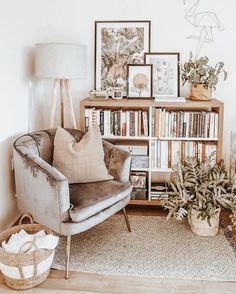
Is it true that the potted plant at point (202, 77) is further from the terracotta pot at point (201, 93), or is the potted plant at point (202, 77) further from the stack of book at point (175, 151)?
the stack of book at point (175, 151)

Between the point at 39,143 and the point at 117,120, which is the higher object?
the point at 117,120

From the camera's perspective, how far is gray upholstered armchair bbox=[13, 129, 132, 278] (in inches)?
98.0

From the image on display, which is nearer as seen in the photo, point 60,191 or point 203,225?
point 60,191

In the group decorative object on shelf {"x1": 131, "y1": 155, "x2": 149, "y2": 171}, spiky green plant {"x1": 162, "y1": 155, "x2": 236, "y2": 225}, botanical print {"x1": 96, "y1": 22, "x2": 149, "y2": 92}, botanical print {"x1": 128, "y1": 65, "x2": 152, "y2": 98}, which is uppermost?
botanical print {"x1": 96, "y1": 22, "x2": 149, "y2": 92}

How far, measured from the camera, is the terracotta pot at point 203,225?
9.97 feet

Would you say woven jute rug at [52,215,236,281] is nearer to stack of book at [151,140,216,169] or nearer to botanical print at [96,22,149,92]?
stack of book at [151,140,216,169]

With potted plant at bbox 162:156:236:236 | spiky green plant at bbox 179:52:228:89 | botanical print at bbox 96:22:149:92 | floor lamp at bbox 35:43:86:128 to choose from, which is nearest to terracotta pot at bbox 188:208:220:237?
potted plant at bbox 162:156:236:236

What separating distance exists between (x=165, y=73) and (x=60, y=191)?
1.67 meters

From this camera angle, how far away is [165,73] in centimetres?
364

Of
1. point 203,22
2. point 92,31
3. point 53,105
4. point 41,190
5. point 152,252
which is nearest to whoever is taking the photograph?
point 41,190

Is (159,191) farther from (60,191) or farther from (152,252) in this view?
(60,191)

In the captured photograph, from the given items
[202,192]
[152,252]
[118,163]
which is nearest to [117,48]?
[118,163]

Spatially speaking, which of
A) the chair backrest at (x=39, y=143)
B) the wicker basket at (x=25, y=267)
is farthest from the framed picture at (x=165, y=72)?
the wicker basket at (x=25, y=267)

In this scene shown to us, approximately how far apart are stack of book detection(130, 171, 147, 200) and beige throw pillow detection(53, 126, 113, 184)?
1.67ft
